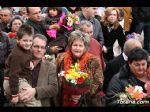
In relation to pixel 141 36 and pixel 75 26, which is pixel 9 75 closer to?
pixel 75 26

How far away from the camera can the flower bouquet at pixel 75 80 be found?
515 centimetres

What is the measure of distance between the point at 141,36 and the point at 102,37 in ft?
2.42

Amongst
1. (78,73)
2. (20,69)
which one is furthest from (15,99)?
(78,73)

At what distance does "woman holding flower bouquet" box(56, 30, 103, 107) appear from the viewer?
17.1ft

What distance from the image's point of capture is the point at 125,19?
7.95 metres

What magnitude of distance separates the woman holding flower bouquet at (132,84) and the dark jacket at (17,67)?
1.02m

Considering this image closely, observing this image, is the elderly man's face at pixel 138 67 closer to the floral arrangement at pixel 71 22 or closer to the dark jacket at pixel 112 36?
the floral arrangement at pixel 71 22

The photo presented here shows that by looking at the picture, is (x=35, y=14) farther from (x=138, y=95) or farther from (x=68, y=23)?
(x=138, y=95)

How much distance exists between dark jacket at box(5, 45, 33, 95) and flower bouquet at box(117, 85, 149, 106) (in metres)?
1.14

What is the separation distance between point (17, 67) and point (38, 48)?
0.43 m

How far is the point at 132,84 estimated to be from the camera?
5.16 m

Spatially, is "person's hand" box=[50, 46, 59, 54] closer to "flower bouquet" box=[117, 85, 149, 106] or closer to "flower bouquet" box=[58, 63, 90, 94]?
"flower bouquet" box=[58, 63, 90, 94]

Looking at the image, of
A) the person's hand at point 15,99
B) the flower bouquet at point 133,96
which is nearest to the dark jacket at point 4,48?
the person's hand at point 15,99

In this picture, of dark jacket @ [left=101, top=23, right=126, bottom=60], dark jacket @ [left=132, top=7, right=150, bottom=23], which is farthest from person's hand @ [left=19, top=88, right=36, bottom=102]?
dark jacket @ [left=132, top=7, right=150, bottom=23]
